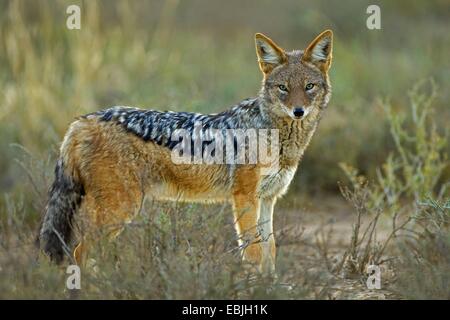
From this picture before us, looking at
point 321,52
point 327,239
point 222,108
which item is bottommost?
point 327,239

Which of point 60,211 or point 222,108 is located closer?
point 60,211

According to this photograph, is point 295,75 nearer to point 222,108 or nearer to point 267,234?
point 267,234

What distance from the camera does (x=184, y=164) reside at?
243 inches

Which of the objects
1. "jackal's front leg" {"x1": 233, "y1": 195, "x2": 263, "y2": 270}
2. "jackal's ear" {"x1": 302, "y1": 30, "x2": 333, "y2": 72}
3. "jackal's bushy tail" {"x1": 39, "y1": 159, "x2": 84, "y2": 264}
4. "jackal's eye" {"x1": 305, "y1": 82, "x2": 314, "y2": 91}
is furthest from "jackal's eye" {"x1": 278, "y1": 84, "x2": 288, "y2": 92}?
"jackal's bushy tail" {"x1": 39, "y1": 159, "x2": 84, "y2": 264}

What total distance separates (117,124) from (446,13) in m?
12.0

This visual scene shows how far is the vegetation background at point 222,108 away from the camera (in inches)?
189

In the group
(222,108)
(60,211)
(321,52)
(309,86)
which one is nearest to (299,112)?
(309,86)

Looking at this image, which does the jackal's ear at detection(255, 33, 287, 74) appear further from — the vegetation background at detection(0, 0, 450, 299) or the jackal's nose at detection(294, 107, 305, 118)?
the vegetation background at detection(0, 0, 450, 299)

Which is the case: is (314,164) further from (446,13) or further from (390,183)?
(446,13)

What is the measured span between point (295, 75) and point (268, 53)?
0.27 metres

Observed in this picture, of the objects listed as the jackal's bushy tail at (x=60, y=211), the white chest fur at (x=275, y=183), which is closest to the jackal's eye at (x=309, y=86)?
the white chest fur at (x=275, y=183)

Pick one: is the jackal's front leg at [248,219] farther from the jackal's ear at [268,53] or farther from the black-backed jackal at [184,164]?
the jackal's ear at [268,53]

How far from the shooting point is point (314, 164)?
9.82m
